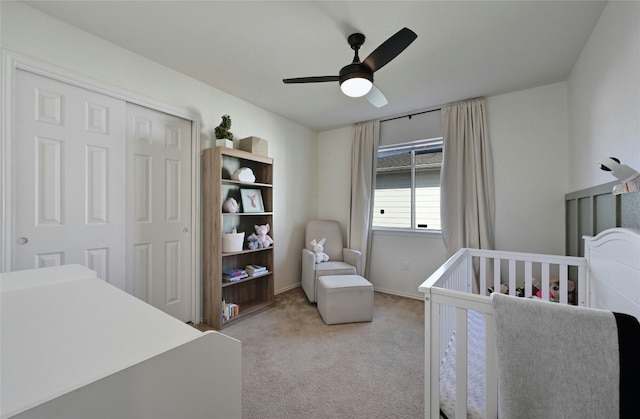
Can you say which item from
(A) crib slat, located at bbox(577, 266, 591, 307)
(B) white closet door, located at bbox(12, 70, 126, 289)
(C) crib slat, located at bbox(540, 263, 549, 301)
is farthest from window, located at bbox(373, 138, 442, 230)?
(B) white closet door, located at bbox(12, 70, 126, 289)

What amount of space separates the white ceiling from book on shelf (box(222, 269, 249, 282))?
6.25ft

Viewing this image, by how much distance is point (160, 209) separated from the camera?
2328mm

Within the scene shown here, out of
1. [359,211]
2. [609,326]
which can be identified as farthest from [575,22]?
[359,211]

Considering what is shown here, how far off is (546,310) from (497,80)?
2.42 meters

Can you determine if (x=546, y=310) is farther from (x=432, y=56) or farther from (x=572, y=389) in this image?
(x=432, y=56)

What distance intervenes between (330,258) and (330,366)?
170cm

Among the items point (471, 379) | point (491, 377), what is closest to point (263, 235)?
point (471, 379)

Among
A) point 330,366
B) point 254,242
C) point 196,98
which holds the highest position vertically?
point 196,98

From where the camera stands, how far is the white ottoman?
8.21ft

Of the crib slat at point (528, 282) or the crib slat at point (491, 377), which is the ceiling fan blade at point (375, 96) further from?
the crib slat at point (528, 282)

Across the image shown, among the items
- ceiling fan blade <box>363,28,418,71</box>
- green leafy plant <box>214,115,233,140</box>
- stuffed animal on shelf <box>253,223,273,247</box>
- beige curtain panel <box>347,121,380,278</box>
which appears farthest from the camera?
beige curtain panel <box>347,121,380,278</box>

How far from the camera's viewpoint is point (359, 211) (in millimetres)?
3570

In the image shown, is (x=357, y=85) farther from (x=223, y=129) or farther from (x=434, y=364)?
(x=434, y=364)

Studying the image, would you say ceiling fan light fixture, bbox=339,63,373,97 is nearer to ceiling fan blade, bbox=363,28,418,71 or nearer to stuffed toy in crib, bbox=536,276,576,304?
ceiling fan blade, bbox=363,28,418,71
